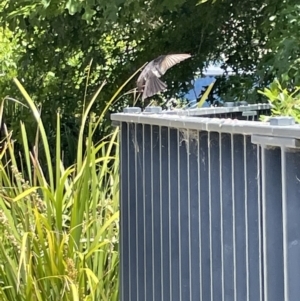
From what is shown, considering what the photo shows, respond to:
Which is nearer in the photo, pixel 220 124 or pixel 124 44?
pixel 220 124

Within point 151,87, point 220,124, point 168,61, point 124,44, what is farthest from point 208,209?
point 124,44

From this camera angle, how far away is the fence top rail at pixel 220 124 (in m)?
1.40

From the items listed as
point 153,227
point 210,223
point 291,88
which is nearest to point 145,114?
point 153,227

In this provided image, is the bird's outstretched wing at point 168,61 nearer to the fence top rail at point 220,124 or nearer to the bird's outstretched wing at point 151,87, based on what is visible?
the bird's outstretched wing at point 151,87

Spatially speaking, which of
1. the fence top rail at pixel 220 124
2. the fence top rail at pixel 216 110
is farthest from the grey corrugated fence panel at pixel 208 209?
the fence top rail at pixel 216 110

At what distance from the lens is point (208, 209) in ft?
5.78

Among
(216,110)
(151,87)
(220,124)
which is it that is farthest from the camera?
(151,87)

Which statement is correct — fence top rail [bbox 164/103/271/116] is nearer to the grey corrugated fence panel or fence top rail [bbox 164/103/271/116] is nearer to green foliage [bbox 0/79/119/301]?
the grey corrugated fence panel

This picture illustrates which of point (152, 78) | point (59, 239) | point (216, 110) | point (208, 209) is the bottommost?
point (59, 239)

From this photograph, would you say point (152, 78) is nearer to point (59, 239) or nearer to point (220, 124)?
point (59, 239)

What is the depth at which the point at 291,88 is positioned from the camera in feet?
11.5

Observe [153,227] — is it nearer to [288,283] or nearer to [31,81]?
[288,283]

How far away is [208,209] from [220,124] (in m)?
0.24

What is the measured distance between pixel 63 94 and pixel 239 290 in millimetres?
4341
